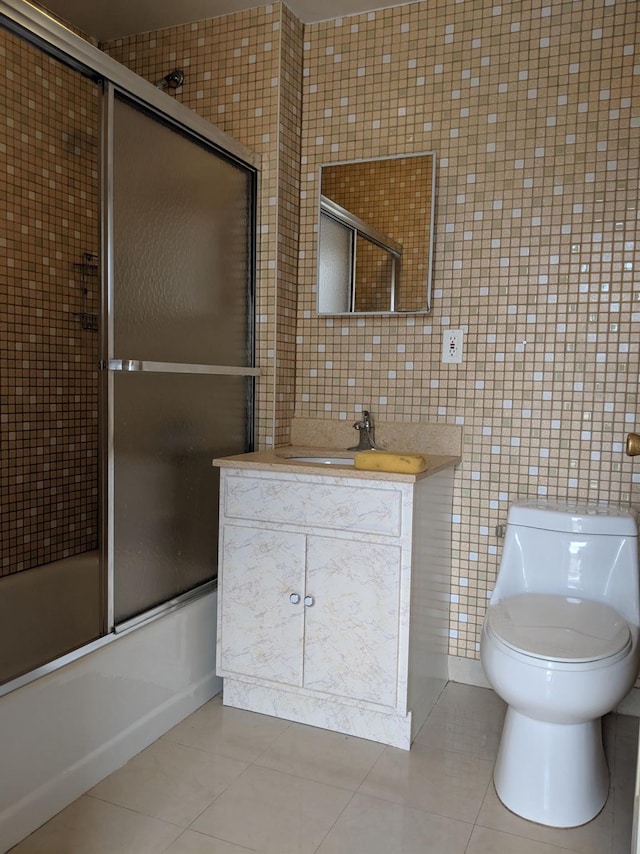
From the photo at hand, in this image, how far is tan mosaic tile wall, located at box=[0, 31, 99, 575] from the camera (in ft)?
5.82

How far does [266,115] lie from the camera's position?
2.43m

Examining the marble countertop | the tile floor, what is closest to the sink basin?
the marble countertop

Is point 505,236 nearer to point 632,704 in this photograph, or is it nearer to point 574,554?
point 574,554

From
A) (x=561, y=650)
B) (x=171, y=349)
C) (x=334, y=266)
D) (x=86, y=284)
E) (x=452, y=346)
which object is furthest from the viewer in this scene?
(x=334, y=266)

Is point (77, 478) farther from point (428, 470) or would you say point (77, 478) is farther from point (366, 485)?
point (428, 470)

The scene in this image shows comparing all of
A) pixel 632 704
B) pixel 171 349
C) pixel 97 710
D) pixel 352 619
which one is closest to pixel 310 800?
pixel 352 619

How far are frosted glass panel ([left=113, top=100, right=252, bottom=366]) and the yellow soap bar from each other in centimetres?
64

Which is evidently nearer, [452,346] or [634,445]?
[634,445]

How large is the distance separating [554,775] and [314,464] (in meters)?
1.03

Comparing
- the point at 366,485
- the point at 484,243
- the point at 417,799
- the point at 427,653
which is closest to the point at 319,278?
the point at 484,243

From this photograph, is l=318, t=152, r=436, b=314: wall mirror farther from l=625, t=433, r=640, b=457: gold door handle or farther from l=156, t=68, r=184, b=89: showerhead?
l=625, t=433, r=640, b=457: gold door handle

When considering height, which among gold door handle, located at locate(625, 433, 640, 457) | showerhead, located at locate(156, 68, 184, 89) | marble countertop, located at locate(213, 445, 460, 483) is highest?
showerhead, located at locate(156, 68, 184, 89)

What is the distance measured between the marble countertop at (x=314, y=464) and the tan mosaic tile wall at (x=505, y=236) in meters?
0.20

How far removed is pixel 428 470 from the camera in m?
2.00
